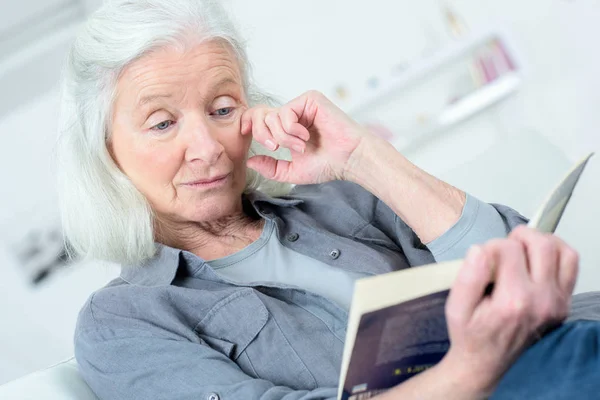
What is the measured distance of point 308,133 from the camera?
1.39 meters

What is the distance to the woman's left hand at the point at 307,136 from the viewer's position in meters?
1.39

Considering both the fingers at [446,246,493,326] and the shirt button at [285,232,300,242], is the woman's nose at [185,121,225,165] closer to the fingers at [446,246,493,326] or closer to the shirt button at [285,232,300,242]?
the shirt button at [285,232,300,242]

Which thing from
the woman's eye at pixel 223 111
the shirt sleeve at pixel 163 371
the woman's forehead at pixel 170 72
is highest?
the woman's forehead at pixel 170 72

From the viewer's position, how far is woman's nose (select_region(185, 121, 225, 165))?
1.38 metres

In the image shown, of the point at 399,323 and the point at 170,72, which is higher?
the point at 170,72

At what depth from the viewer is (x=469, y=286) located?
0.80m

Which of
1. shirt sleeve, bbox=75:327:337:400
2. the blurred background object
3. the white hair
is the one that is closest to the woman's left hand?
the white hair

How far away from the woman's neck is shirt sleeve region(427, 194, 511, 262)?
427mm

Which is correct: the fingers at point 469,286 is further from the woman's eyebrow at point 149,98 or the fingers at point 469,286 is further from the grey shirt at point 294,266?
the woman's eyebrow at point 149,98

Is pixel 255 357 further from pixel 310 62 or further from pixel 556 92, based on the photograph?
pixel 556 92

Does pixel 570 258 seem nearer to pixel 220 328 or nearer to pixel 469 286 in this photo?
pixel 469 286

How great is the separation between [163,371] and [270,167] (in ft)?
1.71

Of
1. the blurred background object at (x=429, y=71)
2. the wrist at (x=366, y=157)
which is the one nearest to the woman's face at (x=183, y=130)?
the wrist at (x=366, y=157)

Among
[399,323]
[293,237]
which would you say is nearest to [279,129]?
[293,237]
